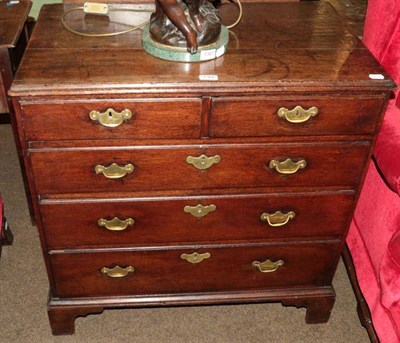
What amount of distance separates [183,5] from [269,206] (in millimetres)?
590

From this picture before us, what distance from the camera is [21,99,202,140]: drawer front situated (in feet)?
4.42

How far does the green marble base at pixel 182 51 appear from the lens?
4.65 feet

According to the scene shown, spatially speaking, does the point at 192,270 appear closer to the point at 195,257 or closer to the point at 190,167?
the point at 195,257

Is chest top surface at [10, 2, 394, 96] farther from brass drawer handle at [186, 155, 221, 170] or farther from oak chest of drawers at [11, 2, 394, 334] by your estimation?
brass drawer handle at [186, 155, 221, 170]

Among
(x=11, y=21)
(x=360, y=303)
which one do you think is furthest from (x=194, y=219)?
Answer: (x=11, y=21)

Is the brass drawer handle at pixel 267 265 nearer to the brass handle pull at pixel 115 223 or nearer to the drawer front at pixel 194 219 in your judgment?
the drawer front at pixel 194 219

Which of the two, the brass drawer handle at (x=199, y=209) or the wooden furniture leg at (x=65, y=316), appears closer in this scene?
the brass drawer handle at (x=199, y=209)

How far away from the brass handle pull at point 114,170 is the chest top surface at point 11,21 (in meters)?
0.50

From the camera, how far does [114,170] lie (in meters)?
1.46

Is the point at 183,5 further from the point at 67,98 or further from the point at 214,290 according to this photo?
the point at 214,290

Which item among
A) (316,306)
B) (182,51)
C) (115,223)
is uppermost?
(182,51)

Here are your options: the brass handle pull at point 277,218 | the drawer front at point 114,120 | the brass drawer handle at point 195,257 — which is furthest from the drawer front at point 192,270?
the drawer front at point 114,120

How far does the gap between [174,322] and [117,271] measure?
34 cm

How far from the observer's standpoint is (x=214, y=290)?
1.80 meters
